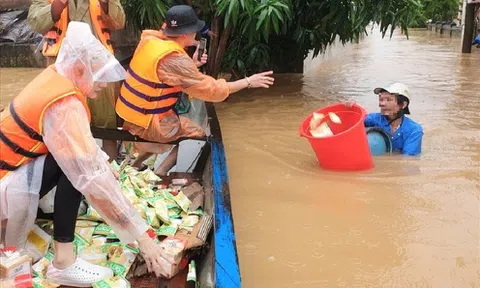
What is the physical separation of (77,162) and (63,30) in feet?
6.45

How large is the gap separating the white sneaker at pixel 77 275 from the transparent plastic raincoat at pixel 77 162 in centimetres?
17

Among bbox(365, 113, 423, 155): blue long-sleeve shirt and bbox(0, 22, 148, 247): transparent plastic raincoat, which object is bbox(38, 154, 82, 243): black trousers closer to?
bbox(0, 22, 148, 247): transparent plastic raincoat

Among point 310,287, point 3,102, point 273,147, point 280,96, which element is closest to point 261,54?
point 280,96

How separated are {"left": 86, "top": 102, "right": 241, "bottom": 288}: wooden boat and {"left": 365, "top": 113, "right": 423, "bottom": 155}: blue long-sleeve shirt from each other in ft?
4.80

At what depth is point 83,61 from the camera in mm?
2271

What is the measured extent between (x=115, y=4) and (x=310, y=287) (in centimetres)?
231

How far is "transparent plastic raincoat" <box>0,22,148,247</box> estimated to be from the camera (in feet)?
7.06

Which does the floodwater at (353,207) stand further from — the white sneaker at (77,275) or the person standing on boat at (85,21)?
the person standing on boat at (85,21)

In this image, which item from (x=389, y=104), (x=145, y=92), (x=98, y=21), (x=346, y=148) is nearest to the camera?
(x=145, y=92)

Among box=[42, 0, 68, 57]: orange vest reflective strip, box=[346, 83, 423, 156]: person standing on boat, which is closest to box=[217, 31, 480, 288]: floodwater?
box=[346, 83, 423, 156]: person standing on boat

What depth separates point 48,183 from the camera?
2328mm

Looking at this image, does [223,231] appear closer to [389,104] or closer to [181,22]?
[181,22]

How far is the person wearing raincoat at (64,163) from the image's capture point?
7.08 ft

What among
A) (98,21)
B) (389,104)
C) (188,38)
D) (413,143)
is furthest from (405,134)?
(98,21)
